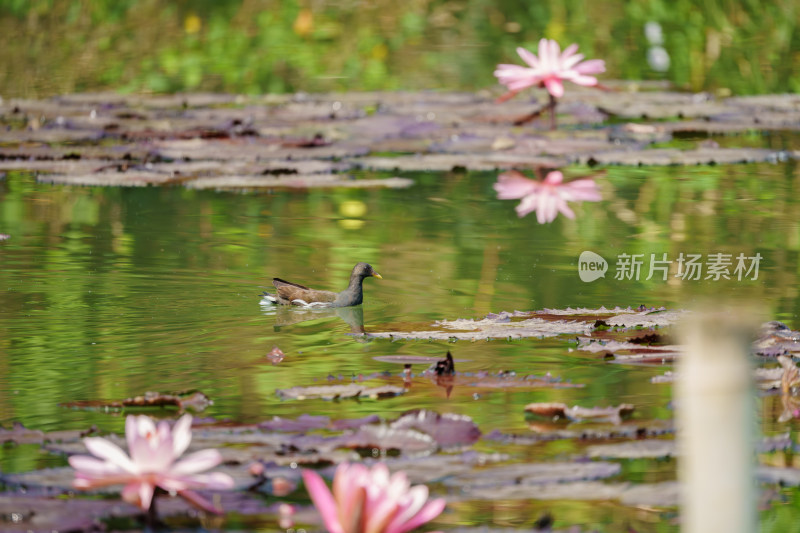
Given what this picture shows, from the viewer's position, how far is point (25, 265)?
17.8ft

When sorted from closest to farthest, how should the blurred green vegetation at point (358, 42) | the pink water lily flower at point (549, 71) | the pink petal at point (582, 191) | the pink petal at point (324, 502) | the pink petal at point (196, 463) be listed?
the pink petal at point (324, 502)
the pink petal at point (196, 463)
the pink petal at point (582, 191)
the pink water lily flower at point (549, 71)
the blurred green vegetation at point (358, 42)

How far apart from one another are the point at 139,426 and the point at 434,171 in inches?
217

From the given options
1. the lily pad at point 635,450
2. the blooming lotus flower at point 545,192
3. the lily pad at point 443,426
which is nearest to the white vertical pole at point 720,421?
the lily pad at point 635,450

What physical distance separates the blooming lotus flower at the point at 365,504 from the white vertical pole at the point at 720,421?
0.75 meters

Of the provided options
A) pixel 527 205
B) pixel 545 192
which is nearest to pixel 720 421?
pixel 527 205

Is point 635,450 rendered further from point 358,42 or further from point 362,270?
point 358,42

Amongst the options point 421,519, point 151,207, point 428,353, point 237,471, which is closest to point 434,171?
point 151,207

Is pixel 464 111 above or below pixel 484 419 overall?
above

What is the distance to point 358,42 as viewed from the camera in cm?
1472

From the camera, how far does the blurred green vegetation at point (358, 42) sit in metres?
12.3

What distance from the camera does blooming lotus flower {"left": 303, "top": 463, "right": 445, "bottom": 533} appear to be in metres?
2.09

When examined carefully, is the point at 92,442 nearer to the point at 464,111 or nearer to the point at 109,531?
the point at 109,531

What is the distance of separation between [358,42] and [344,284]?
9855mm

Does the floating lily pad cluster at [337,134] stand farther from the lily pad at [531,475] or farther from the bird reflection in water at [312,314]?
the lily pad at [531,475]
